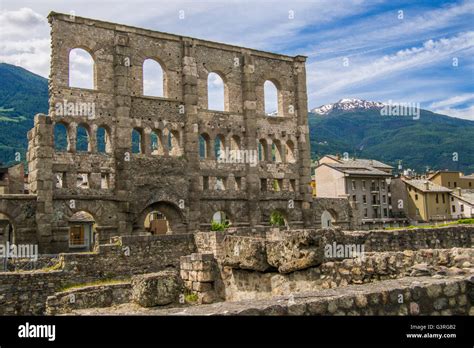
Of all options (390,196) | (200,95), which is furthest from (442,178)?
(200,95)

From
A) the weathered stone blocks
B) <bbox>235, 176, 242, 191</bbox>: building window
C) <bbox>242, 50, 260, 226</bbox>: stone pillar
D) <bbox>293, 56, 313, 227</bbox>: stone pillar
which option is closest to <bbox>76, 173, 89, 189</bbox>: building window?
<bbox>235, 176, 242, 191</bbox>: building window

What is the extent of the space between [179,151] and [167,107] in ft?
10.9

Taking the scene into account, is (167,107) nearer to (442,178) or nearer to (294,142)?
(294,142)

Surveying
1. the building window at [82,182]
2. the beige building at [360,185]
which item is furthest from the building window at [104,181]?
the beige building at [360,185]

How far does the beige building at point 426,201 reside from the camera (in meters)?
80.0

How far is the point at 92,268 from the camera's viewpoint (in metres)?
20.8

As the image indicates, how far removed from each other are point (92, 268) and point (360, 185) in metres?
62.7

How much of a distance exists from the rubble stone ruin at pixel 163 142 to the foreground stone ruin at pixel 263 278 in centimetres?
1270

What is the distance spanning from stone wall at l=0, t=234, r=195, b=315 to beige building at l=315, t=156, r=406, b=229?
54.3 metres

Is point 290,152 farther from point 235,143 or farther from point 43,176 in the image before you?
point 43,176

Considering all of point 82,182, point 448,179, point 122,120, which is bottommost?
point 82,182

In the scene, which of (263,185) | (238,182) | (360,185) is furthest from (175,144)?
(360,185)

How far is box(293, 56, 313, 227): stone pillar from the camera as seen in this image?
4528 centimetres
